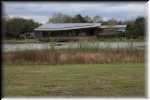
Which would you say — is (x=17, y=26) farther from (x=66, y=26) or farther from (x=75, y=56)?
(x=75, y=56)

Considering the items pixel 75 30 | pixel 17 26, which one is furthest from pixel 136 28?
pixel 17 26

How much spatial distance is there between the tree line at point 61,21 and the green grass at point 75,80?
36 centimetres

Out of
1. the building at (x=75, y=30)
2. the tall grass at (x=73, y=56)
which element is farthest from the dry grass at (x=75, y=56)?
the building at (x=75, y=30)

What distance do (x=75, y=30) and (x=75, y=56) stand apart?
31cm

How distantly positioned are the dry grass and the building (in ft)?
0.58

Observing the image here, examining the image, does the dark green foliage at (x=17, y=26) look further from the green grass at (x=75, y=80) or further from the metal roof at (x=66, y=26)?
the green grass at (x=75, y=80)

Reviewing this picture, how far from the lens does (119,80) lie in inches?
190

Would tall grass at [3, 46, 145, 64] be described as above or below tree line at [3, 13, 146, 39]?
below

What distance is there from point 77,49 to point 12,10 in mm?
830

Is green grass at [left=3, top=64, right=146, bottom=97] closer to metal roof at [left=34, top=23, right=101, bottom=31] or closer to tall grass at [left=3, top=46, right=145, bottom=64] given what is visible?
tall grass at [left=3, top=46, right=145, bottom=64]

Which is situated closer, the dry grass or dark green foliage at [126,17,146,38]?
dark green foliage at [126,17,146,38]

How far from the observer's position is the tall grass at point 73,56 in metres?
4.82

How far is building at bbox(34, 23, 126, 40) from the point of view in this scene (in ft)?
15.6

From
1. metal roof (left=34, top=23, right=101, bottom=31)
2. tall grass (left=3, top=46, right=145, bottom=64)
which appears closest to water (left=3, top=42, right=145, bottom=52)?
tall grass (left=3, top=46, right=145, bottom=64)
